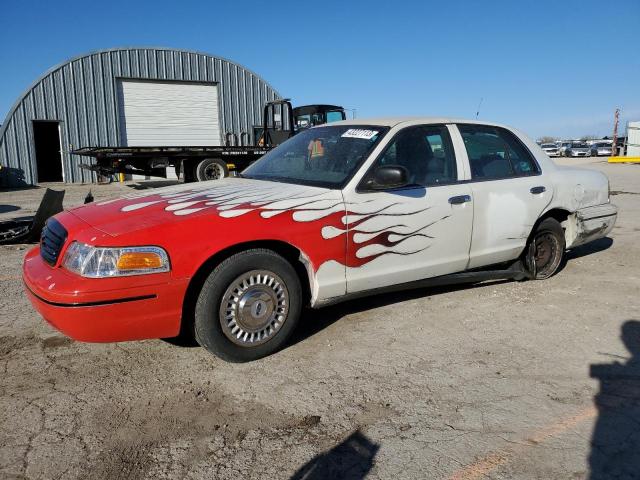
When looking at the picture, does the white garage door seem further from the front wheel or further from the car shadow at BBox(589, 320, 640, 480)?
the car shadow at BBox(589, 320, 640, 480)

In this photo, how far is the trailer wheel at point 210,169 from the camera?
15.6 m

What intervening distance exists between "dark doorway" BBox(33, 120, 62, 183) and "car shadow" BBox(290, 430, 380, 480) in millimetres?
23266

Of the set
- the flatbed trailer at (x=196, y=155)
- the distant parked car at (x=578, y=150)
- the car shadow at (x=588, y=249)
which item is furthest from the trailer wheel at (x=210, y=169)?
the distant parked car at (x=578, y=150)

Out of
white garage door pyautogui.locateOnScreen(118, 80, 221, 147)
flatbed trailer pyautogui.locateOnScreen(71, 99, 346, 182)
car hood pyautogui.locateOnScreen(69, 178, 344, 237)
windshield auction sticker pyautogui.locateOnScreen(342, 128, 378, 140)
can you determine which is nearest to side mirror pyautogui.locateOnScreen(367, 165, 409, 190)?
car hood pyautogui.locateOnScreen(69, 178, 344, 237)

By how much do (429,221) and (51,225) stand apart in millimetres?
2706

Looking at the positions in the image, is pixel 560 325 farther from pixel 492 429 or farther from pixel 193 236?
pixel 193 236

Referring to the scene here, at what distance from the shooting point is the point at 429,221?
3.94 meters

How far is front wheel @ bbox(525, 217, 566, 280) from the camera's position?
493 cm

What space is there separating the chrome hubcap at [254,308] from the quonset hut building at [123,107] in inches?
796

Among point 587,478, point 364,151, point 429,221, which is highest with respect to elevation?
point 364,151

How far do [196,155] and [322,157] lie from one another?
40.1 feet

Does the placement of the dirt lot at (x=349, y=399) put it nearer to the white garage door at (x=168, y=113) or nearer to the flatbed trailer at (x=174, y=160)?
the flatbed trailer at (x=174, y=160)

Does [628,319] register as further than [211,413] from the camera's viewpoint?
Yes

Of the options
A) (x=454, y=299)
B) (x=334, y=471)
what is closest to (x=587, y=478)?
(x=334, y=471)
